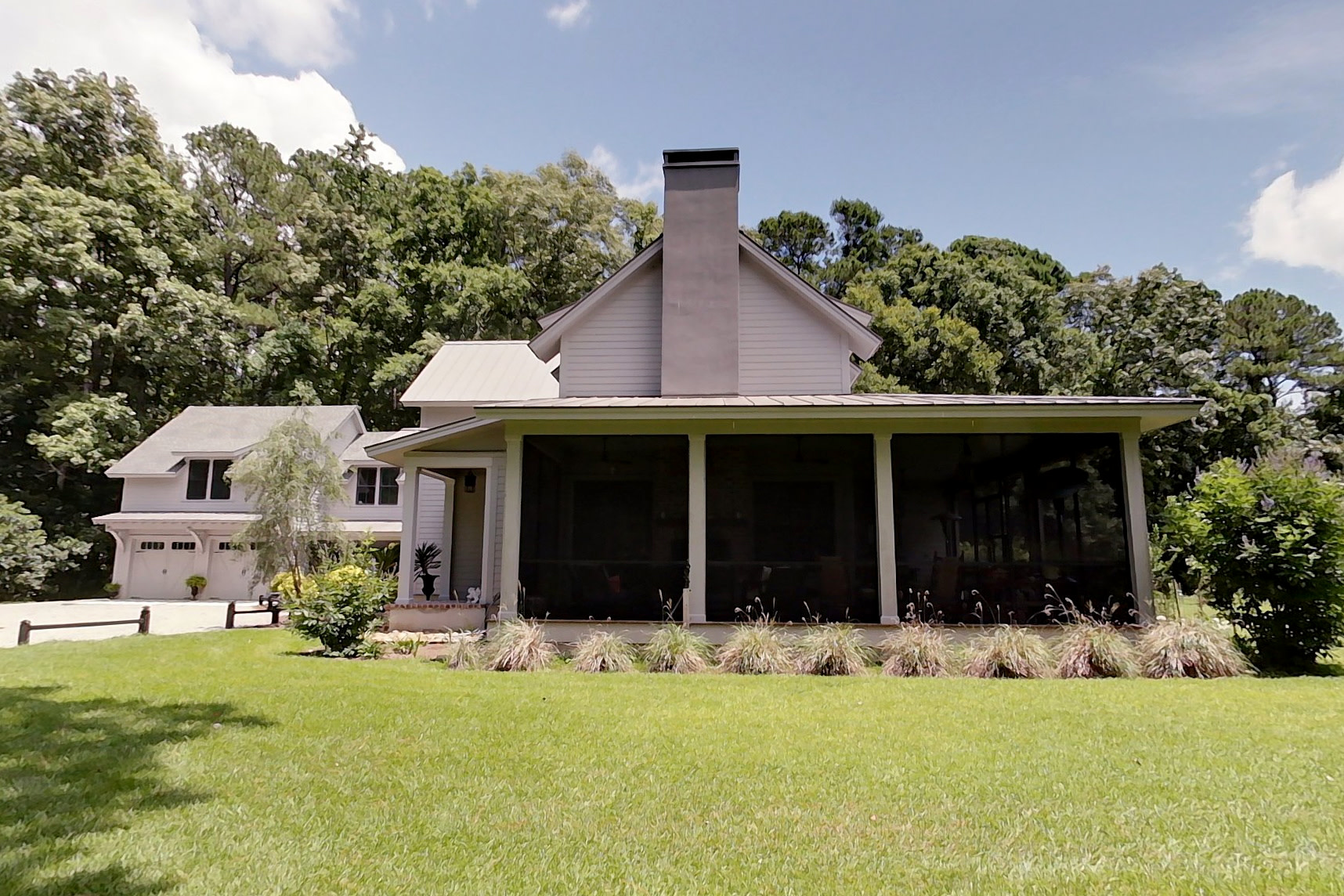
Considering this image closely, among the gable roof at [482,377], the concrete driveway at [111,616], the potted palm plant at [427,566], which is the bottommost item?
the concrete driveway at [111,616]

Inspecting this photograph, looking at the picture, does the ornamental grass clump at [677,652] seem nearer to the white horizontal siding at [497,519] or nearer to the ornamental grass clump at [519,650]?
the ornamental grass clump at [519,650]

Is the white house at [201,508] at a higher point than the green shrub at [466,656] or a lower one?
higher

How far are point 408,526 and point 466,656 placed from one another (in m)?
5.55

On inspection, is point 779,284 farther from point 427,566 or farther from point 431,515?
point 431,515

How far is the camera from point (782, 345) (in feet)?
47.5

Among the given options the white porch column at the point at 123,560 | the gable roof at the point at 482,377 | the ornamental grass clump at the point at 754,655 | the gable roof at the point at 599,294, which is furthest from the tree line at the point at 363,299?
the ornamental grass clump at the point at 754,655

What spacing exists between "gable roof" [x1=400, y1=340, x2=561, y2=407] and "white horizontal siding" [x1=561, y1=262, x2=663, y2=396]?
3.85 m

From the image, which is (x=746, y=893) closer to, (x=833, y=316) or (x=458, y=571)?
(x=833, y=316)

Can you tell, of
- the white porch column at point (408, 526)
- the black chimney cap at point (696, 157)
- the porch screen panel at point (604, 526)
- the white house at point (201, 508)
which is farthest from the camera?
the white house at point (201, 508)

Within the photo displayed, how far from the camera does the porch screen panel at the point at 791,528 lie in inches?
436

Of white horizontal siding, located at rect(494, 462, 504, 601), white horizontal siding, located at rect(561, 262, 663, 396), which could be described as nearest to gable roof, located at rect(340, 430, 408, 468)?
white horizontal siding, located at rect(494, 462, 504, 601)

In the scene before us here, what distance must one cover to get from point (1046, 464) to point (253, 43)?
935 inches

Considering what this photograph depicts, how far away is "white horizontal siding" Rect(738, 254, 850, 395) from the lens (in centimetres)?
1434

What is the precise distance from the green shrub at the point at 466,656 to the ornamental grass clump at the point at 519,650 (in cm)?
22
